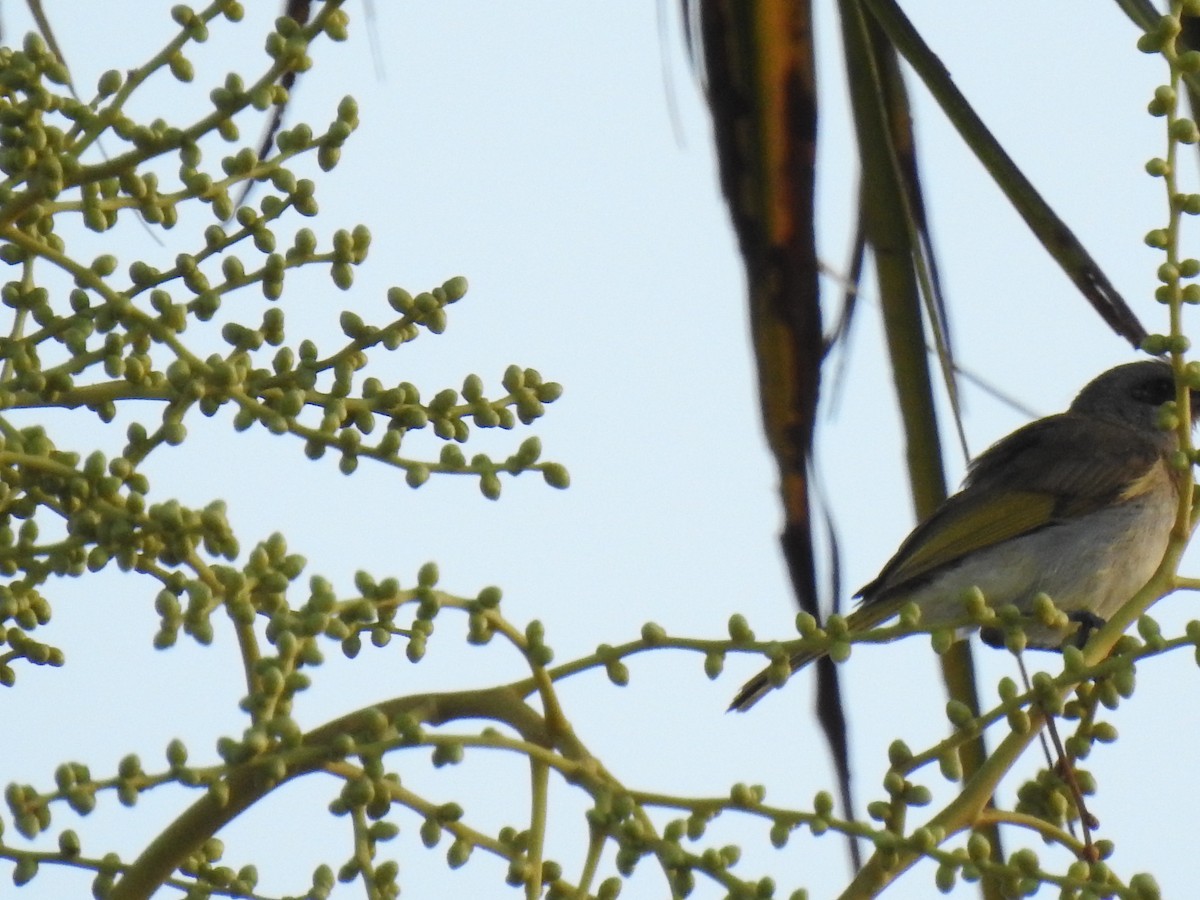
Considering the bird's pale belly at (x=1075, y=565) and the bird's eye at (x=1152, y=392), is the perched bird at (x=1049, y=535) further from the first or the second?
the bird's eye at (x=1152, y=392)

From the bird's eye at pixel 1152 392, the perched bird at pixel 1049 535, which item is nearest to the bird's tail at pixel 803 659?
the perched bird at pixel 1049 535

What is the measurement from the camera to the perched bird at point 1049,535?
13.0ft

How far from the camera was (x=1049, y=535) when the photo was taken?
411cm

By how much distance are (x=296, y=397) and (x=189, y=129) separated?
0.21 m

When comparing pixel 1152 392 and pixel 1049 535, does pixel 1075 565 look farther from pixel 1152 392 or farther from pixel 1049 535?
pixel 1152 392

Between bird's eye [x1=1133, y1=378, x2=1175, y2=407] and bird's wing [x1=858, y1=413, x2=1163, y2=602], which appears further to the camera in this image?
bird's eye [x1=1133, y1=378, x2=1175, y2=407]

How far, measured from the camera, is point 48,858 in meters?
1.12

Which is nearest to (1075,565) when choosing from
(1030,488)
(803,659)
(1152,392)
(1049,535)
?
(1049,535)

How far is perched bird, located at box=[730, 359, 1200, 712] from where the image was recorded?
3955 mm

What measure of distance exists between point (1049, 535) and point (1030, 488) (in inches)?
8.1

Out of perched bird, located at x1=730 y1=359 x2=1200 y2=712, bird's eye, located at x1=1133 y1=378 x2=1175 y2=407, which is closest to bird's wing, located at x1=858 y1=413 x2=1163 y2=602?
perched bird, located at x1=730 y1=359 x2=1200 y2=712

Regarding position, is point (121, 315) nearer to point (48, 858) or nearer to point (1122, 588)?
point (48, 858)

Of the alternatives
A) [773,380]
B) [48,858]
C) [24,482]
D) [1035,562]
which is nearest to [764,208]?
[773,380]

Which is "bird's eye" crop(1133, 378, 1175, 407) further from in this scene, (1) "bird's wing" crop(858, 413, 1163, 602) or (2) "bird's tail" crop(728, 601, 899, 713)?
(2) "bird's tail" crop(728, 601, 899, 713)
